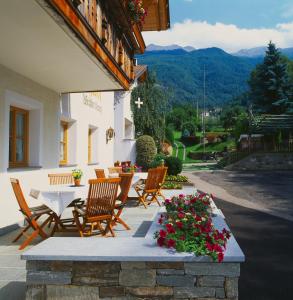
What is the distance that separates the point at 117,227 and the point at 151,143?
15250mm

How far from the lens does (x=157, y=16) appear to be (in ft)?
42.0

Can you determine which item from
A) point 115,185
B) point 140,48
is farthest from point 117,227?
point 140,48

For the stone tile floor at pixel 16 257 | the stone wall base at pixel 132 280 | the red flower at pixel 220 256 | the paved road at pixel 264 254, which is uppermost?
the red flower at pixel 220 256

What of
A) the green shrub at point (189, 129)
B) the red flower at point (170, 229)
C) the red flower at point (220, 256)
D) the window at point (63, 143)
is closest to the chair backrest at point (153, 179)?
the window at point (63, 143)

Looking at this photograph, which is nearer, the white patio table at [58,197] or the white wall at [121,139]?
the white patio table at [58,197]

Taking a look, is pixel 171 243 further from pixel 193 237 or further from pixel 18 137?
pixel 18 137

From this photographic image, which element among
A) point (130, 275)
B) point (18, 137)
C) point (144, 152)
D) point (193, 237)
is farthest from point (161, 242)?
point (144, 152)

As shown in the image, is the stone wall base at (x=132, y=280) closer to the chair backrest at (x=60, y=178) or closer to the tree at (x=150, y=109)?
the chair backrest at (x=60, y=178)

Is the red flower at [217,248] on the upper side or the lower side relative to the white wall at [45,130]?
lower

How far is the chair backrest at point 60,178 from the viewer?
8.81 meters

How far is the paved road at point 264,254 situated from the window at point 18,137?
14.8 feet

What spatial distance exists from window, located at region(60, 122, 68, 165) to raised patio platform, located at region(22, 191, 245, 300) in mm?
7649

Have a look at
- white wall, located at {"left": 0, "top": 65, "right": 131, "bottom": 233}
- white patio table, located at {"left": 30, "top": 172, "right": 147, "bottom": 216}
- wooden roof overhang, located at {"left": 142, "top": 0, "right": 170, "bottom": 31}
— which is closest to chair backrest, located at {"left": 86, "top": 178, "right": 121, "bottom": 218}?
white patio table, located at {"left": 30, "top": 172, "right": 147, "bottom": 216}

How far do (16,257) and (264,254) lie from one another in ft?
10.7
